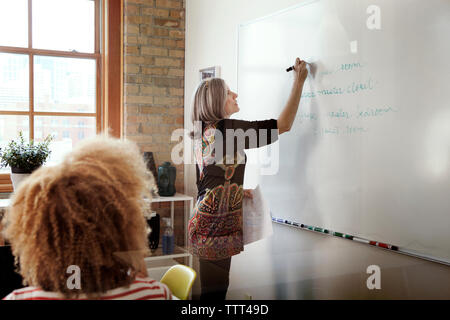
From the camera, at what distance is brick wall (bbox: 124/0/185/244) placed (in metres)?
3.24

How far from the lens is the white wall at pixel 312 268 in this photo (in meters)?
1.57

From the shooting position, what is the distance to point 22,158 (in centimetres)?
272

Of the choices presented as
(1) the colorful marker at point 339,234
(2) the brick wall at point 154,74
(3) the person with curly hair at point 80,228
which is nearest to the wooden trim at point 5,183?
(2) the brick wall at point 154,74

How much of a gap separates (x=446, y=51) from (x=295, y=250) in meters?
1.08

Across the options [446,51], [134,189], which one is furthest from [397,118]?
[134,189]

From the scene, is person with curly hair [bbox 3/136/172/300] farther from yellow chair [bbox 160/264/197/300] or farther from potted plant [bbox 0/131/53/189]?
potted plant [bbox 0/131/53/189]

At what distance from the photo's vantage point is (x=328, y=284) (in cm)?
183

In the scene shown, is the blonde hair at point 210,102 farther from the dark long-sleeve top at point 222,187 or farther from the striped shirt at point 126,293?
the striped shirt at point 126,293

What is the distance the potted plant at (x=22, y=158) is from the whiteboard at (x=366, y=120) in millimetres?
1386

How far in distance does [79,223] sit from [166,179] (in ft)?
7.33

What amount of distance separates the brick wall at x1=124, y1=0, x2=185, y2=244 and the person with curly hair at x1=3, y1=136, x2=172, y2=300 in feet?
7.48

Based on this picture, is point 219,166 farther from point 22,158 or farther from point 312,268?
point 22,158

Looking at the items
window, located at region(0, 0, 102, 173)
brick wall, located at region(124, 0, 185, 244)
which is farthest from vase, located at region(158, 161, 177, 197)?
window, located at region(0, 0, 102, 173)
